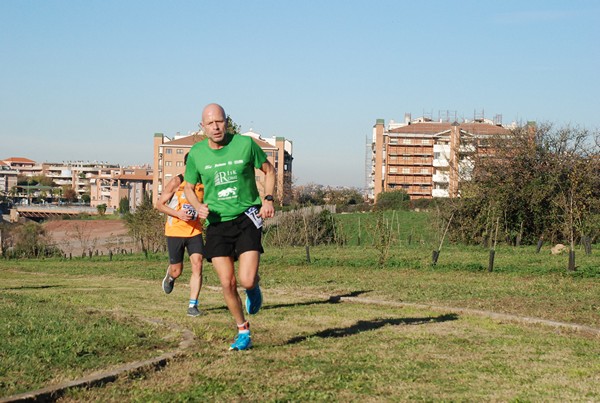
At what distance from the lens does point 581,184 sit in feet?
108

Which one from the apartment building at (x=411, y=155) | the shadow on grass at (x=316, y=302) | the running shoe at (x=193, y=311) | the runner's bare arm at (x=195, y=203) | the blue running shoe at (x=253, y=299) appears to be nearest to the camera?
the runner's bare arm at (x=195, y=203)

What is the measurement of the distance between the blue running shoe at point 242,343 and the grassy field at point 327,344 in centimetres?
14

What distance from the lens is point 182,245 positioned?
445 inches

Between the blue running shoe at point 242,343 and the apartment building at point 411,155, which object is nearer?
the blue running shoe at point 242,343

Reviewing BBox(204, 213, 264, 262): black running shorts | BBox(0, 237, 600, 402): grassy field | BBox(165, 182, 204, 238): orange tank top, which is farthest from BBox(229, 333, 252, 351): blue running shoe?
BBox(165, 182, 204, 238): orange tank top

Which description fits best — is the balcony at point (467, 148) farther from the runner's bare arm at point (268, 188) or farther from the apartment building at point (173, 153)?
the apartment building at point (173, 153)

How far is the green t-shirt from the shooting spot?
301 inches

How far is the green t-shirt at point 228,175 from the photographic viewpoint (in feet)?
25.1

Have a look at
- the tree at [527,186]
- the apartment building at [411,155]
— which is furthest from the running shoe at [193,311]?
the apartment building at [411,155]

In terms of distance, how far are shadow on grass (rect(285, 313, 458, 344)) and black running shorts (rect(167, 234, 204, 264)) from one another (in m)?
2.61

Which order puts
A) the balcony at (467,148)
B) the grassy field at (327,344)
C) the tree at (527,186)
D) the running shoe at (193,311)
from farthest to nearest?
the balcony at (467,148) < the tree at (527,186) < the running shoe at (193,311) < the grassy field at (327,344)

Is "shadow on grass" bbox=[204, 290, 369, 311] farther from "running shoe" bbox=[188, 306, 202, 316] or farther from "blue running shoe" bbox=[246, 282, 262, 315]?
"blue running shoe" bbox=[246, 282, 262, 315]

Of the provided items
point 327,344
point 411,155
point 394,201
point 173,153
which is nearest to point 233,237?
point 327,344

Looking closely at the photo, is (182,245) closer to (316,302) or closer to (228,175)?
(316,302)
